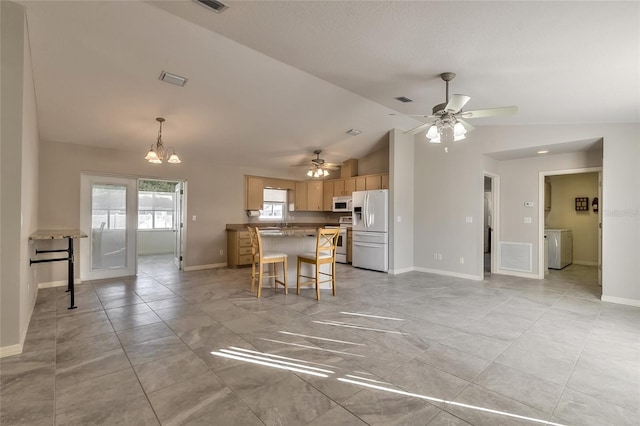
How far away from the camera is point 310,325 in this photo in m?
3.23

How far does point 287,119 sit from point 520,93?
136 inches

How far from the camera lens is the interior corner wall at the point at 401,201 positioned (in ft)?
20.0

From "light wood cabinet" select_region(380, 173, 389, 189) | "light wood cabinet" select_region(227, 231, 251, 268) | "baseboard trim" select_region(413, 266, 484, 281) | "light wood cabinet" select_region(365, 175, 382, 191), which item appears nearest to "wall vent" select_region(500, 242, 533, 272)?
"baseboard trim" select_region(413, 266, 484, 281)

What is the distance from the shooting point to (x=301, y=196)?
26.7ft

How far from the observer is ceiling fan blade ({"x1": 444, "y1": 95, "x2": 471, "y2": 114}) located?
2.93 metres

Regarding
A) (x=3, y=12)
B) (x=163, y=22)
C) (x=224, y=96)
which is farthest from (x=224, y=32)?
A: (x=3, y=12)

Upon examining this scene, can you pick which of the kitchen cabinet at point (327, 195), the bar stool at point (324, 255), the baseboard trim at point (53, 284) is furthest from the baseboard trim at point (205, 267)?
the kitchen cabinet at point (327, 195)

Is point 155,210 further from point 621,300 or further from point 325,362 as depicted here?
point 621,300

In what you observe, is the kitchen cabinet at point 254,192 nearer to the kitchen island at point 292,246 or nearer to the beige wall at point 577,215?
the kitchen island at point 292,246

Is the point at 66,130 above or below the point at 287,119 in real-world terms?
below

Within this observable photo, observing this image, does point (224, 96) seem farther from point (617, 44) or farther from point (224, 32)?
point (617, 44)

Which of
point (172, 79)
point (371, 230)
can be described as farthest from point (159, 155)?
point (371, 230)

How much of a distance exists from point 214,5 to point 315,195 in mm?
5874

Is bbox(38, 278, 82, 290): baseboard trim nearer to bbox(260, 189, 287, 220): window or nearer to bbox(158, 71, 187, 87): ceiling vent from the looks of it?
bbox(158, 71, 187, 87): ceiling vent
